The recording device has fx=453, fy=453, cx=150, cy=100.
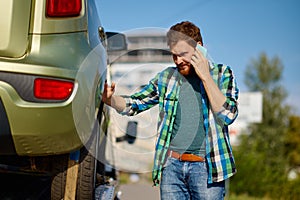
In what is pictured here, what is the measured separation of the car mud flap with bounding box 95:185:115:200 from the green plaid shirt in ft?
1.25

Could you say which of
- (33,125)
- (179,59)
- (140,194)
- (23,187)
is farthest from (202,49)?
(23,187)

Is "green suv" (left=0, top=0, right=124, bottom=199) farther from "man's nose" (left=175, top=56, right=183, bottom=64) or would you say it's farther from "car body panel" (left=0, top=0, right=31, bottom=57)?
"man's nose" (left=175, top=56, right=183, bottom=64)

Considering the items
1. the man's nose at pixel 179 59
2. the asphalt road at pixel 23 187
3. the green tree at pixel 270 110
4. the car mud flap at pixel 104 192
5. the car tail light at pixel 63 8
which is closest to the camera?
the car tail light at pixel 63 8

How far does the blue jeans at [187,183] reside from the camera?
252 centimetres

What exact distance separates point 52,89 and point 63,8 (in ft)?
1.46

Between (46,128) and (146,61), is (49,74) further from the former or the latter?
(146,61)

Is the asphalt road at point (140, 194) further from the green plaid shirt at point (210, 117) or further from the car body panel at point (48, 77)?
the car body panel at point (48, 77)

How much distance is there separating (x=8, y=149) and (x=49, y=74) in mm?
422

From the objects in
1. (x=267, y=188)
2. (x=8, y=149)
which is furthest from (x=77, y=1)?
(x=267, y=188)

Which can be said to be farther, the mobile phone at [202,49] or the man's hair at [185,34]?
the man's hair at [185,34]

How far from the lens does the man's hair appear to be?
2.52 m

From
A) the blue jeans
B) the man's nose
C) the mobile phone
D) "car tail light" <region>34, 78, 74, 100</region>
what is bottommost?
the blue jeans

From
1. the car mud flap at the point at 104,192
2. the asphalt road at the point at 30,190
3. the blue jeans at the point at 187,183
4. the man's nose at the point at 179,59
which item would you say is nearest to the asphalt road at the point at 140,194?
the asphalt road at the point at 30,190

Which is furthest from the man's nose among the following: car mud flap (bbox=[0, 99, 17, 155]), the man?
car mud flap (bbox=[0, 99, 17, 155])
